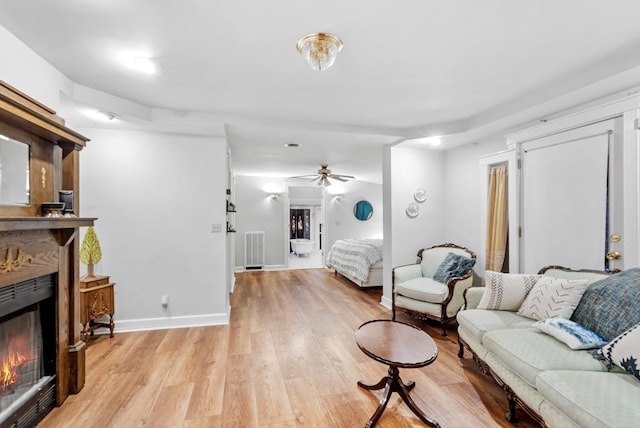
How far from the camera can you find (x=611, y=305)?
1910mm

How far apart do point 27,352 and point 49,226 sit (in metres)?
0.86

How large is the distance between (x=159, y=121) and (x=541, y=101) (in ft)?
12.1

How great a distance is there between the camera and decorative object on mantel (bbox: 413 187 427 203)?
4.25 metres

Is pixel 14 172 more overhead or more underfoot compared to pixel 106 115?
more underfoot

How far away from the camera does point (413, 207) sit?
4.24m

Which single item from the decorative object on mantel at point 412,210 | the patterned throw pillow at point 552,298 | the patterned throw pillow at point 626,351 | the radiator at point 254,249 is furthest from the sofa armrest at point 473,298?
the radiator at point 254,249

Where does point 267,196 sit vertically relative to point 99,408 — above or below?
above

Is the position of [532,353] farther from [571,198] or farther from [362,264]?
[362,264]

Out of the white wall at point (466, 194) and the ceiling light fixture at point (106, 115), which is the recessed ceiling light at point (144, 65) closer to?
the ceiling light fixture at point (106, 115)

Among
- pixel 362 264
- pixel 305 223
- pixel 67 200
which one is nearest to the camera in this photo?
pixel 67 200

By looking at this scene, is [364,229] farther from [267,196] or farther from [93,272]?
[93,272]

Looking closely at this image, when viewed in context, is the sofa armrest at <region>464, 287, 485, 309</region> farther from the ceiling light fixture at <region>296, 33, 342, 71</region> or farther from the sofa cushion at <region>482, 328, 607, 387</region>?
the ceiling light fixture at <region>296, 33, 342, 71</region>

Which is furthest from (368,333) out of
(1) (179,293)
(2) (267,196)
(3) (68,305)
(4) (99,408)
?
(2) (267,196)

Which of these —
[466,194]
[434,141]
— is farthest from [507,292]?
[434,141]
